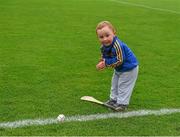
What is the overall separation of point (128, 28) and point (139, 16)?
3792 millimetres

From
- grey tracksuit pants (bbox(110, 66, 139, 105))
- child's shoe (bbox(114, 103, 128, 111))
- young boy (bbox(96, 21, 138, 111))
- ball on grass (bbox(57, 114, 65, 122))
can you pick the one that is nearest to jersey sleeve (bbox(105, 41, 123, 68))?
young boy (bbox(96, 21, 138, 111))

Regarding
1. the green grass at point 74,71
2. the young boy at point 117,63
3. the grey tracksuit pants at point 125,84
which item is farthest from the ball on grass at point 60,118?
the grey tracksuit pants at point 125,84

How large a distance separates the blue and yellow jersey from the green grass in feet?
2.06

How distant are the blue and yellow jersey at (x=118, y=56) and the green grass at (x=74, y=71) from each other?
0.63 meters

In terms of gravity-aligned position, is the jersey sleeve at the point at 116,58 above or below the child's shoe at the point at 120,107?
above

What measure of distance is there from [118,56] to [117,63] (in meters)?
0.09

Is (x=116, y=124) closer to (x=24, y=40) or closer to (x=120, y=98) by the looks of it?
(x=120, y=98)

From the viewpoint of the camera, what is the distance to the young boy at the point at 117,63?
21.2 feet

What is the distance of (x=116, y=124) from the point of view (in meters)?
6.09

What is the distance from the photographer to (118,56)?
6.46 m

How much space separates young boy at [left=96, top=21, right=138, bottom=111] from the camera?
646cm

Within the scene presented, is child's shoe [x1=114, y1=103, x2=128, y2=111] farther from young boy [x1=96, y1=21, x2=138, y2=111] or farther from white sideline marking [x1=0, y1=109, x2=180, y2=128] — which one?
white sideline marking [x1=0, y1=109, x2=180, y2=128]

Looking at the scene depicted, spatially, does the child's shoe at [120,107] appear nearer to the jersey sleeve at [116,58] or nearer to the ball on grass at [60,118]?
the jersey sleeve at [116,58]

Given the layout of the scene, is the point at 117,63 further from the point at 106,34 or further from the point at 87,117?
the point at 87,117
